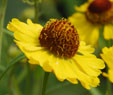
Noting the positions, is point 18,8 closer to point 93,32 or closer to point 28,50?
point 93,32

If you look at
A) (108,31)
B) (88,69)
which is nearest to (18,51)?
(108,31)

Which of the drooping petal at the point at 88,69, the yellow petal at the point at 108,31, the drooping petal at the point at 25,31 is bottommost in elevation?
the drooping petal at the point at 88,69

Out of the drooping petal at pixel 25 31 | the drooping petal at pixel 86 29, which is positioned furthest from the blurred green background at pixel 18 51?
the drooping petal at pixel 25 31

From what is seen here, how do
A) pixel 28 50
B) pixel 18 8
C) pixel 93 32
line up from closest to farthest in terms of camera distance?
1. pixel 28 50
2. pixel 93 32
3. pixel 18 8

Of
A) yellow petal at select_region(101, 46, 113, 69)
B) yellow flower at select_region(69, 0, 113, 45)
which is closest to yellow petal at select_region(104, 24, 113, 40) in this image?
yellow flower at select_region(69, 0, 113, 45)

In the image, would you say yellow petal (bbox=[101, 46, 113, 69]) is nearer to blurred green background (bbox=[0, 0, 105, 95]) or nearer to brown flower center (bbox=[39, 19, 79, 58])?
brown flower center (bbox=[39, 19, 79, 58])

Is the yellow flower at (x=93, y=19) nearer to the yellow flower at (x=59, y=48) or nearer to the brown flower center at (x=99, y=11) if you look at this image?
the brown flower center at (x=99, y=11)

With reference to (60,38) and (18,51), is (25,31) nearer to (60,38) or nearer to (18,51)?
(60,38)

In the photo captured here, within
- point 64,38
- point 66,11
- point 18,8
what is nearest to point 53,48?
point 64,38
